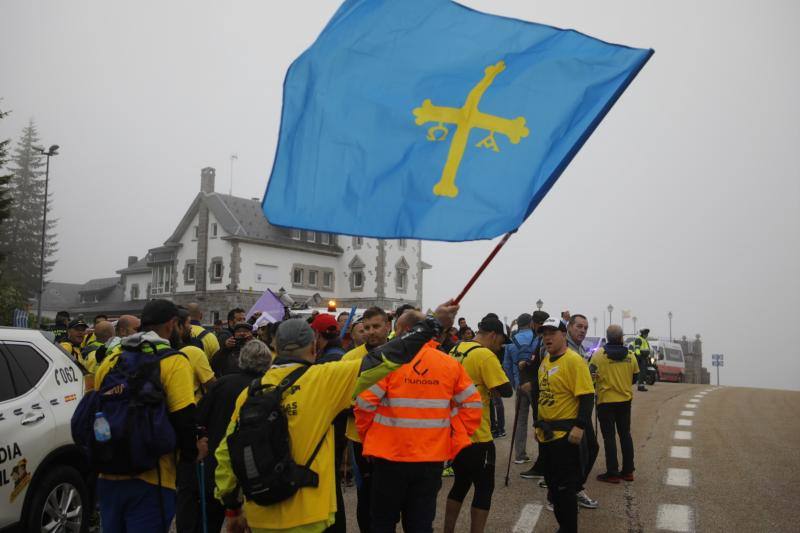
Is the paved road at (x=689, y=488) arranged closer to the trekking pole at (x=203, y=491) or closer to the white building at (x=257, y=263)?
the trekking pole at (x=203, y=491)

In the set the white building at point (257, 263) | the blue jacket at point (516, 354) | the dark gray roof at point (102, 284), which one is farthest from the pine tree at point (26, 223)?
the blue jacket at point (516, 354)

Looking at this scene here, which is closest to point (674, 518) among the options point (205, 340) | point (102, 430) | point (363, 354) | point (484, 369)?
point (484, 369)

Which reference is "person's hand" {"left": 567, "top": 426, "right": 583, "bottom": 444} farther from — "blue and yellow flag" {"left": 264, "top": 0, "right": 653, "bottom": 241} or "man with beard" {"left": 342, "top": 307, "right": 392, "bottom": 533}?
"blue and yellow flag" {"left": 264, "top": 0, "right": 653, "bottom": 241}

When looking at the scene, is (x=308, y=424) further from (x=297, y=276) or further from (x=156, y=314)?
(x=297, y=276)

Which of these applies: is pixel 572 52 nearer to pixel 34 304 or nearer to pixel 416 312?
pixel 416 312

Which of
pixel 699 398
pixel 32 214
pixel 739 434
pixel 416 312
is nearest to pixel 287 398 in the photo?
pixel 416 312

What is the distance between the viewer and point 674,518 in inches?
277

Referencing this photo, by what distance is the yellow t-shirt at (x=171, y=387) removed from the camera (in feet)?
14.0

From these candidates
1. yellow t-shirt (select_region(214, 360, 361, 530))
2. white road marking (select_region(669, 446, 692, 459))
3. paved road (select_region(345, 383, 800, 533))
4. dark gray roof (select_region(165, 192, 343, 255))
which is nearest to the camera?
yellow t-shirt (select_region(214, 360, 361, 530))

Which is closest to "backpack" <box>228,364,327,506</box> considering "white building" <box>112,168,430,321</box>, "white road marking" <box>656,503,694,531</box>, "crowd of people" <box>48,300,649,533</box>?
"crowd of people" <box>48,300,649,533</box>

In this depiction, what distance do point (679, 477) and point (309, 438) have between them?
23.7 ft

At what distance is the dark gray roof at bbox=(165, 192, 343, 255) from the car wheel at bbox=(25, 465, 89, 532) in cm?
4377

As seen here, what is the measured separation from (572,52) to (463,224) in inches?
58.1

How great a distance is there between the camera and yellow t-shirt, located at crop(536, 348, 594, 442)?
6.18m
